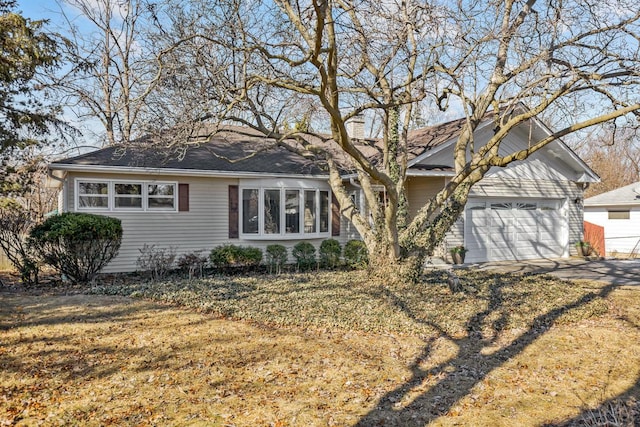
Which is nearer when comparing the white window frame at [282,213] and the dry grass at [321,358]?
the dry grass at [321,358]

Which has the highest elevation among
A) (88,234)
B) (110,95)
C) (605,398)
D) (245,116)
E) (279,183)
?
(110,95)

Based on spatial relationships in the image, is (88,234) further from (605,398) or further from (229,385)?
(605,398)

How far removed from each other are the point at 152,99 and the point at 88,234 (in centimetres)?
315

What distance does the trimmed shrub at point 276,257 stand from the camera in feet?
40.5

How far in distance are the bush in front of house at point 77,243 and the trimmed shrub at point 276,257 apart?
3795 millimetres

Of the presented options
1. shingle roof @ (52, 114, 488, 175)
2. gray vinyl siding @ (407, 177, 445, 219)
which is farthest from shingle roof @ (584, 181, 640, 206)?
gray vinyl siding @ (407, 177, 445, 219)

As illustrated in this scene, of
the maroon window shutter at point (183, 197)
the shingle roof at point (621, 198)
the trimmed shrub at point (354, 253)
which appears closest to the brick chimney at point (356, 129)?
the trimmed shrub at point (354, 253)

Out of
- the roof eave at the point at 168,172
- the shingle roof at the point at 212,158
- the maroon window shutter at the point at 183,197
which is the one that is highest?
the shingle roof at the point at 212,158

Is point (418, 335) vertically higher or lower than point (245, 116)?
lower

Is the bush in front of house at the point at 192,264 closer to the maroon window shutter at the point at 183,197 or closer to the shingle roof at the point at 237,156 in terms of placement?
the maroon window shutter at the point at 183,197

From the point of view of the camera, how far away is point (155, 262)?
11078 mm

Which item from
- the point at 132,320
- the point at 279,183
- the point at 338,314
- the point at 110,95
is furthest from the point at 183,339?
the point at 110,95

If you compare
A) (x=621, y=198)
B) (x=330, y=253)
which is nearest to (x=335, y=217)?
(x=330, y=253)

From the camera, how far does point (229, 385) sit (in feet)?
15.5
